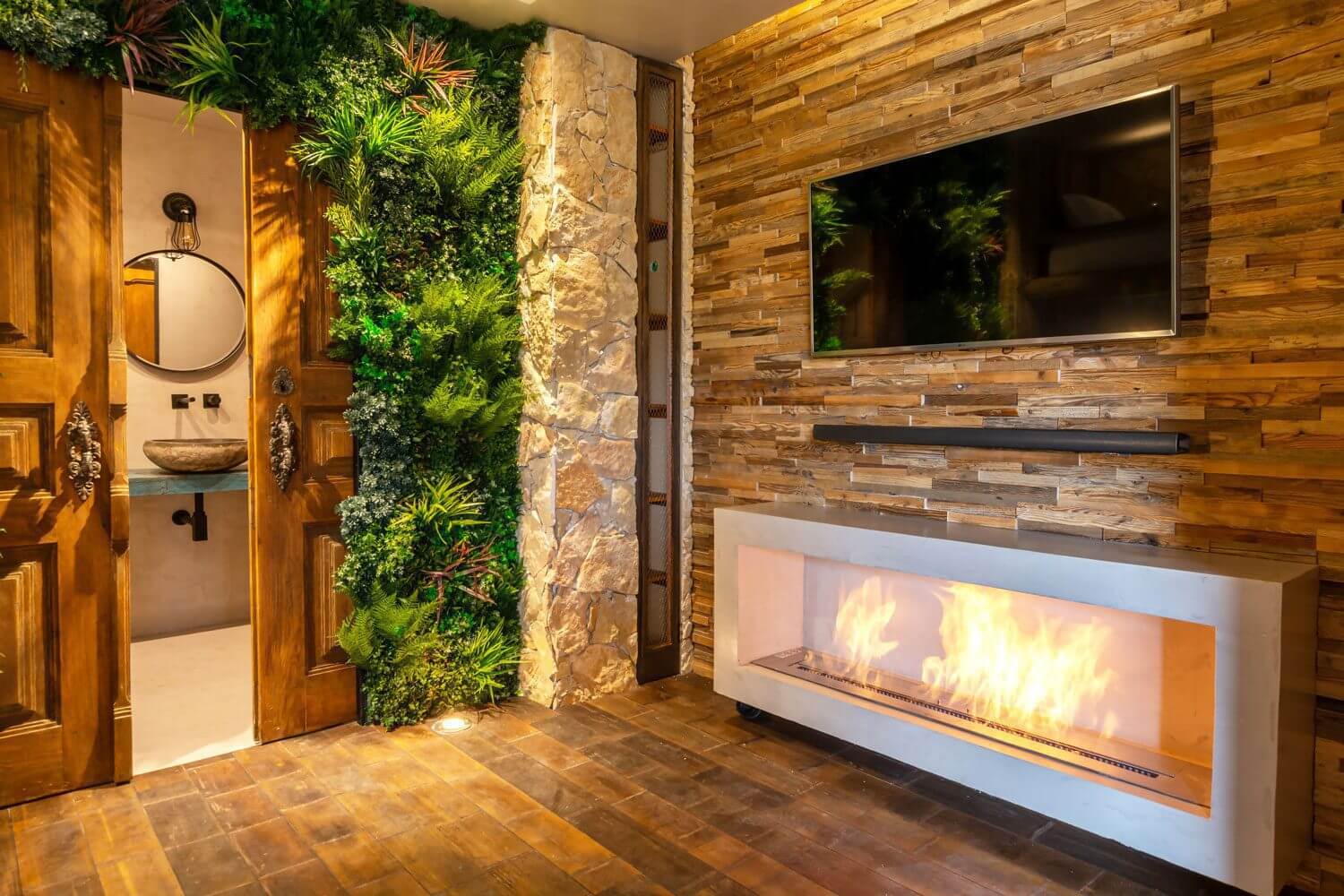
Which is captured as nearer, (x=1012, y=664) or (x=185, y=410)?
(x=1012, y=664)

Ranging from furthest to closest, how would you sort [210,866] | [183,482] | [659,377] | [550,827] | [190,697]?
[659,377] < [183,482] < [190,697] < [550,827] < [210,866]

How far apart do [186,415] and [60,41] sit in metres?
2.31

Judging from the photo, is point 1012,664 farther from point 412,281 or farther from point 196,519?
point 196,519

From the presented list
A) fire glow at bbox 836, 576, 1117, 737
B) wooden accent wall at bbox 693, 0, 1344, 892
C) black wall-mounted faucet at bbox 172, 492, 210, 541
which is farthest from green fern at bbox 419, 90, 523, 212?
black wall-mounted faucet at bbox 172, 492, 210, 541

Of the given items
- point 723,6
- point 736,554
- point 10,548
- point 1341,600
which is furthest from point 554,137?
point 1341,600

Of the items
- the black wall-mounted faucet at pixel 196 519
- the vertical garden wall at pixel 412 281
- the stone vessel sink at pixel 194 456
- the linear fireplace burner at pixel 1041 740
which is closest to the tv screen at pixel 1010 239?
the linear fireplace burner at pixel 1041 740

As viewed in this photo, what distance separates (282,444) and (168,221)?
2167mm

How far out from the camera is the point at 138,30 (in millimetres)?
2545

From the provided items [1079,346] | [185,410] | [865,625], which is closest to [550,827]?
[865,625]

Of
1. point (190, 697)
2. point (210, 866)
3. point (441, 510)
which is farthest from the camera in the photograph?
point (190, 697)

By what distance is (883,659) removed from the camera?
312 cm

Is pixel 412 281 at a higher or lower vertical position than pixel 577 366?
higher

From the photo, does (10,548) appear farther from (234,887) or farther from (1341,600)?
(1341,600)

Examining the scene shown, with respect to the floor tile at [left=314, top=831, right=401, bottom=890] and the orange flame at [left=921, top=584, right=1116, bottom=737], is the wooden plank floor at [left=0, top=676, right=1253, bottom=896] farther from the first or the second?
the orange flame at [left=921, top=584, right=1116, bottom=737]
